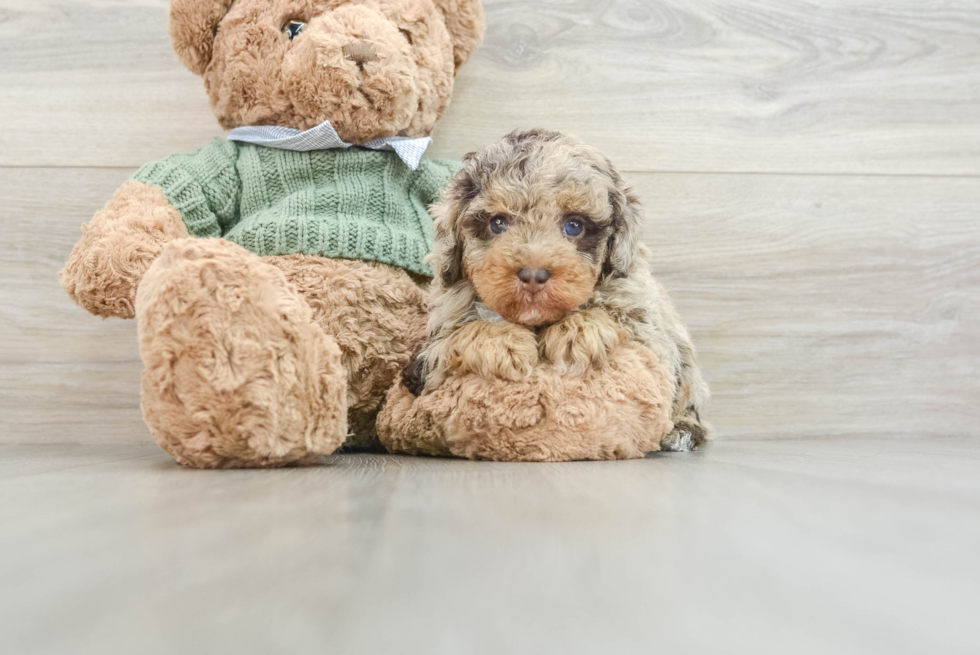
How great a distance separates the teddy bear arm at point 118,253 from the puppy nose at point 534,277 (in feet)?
1.38

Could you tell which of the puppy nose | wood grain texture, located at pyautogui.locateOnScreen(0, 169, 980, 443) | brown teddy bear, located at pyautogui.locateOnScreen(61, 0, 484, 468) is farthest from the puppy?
wood grain texture, located at pyautogui.locateOnScreen(0, 169, 980, 443)

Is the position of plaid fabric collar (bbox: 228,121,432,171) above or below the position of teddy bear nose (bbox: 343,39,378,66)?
Result: below

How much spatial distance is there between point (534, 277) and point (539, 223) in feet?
0.20

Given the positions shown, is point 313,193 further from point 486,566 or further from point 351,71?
point 486,566

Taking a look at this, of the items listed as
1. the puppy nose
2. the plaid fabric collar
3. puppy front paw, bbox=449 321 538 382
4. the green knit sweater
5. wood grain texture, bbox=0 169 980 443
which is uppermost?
the plaid fabric collar

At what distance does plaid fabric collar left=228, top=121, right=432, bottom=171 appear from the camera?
94 centimetres

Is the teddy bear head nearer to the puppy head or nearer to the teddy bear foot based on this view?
the puppy head

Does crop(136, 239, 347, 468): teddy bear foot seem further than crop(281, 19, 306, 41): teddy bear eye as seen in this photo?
No

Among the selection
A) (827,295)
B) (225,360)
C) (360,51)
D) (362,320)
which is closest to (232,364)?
(225,360)

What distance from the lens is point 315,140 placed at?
946mm

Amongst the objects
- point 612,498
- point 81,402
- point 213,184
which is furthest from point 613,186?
point 81,402

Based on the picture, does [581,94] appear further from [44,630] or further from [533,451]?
[44,630]

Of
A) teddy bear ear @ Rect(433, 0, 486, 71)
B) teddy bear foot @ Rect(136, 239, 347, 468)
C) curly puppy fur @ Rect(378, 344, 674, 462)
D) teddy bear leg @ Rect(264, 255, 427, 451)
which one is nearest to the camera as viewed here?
teddy bear foot @ Rect(136, 239, 347, 468)

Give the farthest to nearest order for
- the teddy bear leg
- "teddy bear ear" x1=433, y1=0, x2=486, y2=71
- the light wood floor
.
Answer: the light wood floor, "teddy bear ear" x1=433, y1=0, x2=486, y2=71, the teddy bear leg
